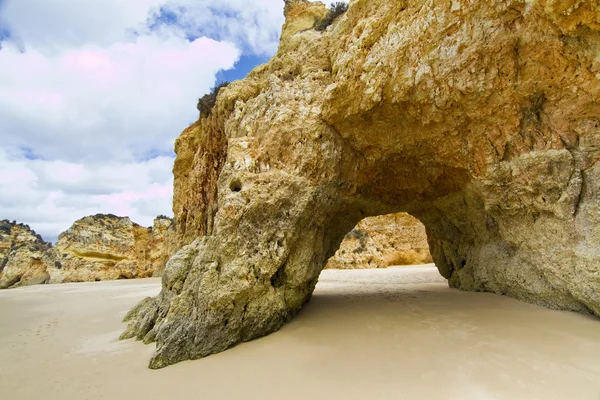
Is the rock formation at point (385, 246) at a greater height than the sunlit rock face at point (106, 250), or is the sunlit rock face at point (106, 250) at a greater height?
the sunlit rock face at point (106, 250)

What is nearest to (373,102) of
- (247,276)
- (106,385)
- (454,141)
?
(454,141)

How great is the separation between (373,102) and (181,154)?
890cm

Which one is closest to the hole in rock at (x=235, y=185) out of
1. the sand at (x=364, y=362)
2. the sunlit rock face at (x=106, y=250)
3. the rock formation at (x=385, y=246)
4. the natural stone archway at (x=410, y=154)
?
the natural stone archway at (x=410, y=154)

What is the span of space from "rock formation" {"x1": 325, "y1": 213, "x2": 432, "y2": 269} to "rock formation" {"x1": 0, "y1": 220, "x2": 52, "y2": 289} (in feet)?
71.5

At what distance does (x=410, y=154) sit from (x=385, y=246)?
679 inches

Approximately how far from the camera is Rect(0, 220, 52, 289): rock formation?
20.8m

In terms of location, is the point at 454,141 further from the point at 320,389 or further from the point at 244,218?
the point at 320,389

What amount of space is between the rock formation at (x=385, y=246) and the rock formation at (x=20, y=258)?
21.8 metres

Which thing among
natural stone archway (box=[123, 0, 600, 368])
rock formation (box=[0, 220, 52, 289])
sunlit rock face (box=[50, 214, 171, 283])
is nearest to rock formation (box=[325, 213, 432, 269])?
sunlit rock face (box=[50, 214, 171, 283])

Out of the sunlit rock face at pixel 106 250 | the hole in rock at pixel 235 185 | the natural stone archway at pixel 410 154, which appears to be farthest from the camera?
the sunlit rock face at pixel 106 250

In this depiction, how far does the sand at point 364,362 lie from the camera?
9.46 feet

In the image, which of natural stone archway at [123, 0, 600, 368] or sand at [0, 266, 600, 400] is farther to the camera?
natural stone archway at [123, 0, 600, 368]

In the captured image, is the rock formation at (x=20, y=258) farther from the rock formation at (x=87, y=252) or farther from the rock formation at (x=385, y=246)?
the rock formation at (x=385, y=246)

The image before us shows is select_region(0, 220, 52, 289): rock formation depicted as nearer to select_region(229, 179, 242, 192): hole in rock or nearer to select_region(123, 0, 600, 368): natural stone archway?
select_region(123, 0, 600, 368): natural stone archway
